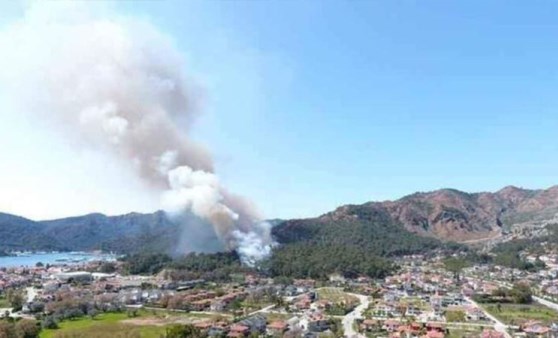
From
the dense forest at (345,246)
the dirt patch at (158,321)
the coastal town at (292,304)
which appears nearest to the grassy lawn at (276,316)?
the coastal town at (292,304)

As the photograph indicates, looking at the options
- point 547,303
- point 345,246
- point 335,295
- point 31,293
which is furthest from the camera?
point 345,246

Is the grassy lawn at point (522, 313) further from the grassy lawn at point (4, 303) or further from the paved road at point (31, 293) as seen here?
the grassy lawn at point (4, 303)

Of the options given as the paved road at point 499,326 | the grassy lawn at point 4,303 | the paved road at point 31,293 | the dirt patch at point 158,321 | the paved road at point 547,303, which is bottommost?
the paved road at point 499,326

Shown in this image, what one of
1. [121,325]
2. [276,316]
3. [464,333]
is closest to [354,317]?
[276,316]

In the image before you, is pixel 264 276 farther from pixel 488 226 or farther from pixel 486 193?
pixel 486 193

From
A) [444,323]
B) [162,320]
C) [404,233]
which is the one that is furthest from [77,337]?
[404,233]

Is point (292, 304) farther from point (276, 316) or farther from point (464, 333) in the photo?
point (464, 333)

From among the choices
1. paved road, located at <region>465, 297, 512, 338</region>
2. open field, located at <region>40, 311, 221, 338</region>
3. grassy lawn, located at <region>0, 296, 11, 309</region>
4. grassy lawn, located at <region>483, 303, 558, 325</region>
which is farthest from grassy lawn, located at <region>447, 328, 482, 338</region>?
grassy lawn, located at <region>0, 296, 11, 309</region>
